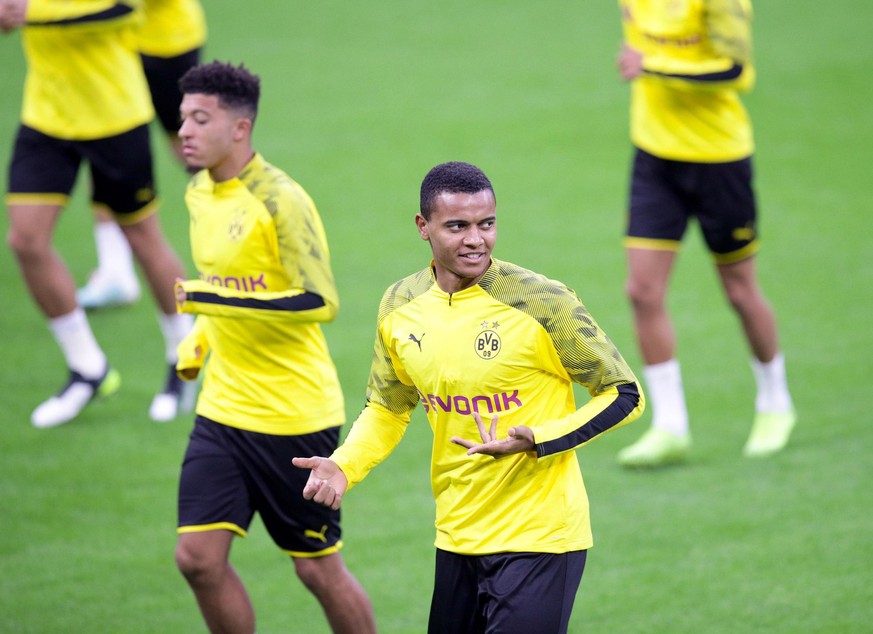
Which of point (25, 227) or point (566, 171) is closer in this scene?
point (25, 227)

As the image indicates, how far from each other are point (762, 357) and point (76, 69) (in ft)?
14.0

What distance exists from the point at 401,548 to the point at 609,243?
5.09 meters

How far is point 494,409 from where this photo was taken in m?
3.80

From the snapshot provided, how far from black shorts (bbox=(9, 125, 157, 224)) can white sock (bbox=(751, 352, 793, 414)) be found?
372 cm

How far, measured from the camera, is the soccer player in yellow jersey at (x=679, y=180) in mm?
6746

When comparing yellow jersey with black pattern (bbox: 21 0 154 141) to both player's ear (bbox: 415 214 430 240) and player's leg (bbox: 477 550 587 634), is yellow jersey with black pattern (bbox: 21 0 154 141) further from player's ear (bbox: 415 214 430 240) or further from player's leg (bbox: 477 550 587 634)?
player's leg (bbox: 477 550 587 634)

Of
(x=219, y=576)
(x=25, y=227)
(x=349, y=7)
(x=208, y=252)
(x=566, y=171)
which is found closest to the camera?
(x=219, y=576)

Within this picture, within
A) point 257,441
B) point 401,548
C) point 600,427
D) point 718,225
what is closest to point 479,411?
point 600,427

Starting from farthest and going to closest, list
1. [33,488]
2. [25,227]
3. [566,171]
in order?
[566,171] < [25,227] < [33,488]

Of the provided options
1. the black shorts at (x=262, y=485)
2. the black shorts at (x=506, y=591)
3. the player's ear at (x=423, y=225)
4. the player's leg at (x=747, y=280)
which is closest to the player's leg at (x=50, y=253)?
the black shorts at (x=262, y=485)

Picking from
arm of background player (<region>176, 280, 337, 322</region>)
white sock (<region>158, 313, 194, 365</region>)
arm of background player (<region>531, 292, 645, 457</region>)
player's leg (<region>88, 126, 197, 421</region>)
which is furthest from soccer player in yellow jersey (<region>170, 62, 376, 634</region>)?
white sock (<region>158, 313, 194, 365</region>)

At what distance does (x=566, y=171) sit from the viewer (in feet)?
40.8

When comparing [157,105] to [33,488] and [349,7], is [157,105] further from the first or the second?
[349,7]

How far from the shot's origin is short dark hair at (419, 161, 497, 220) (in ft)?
12.3
